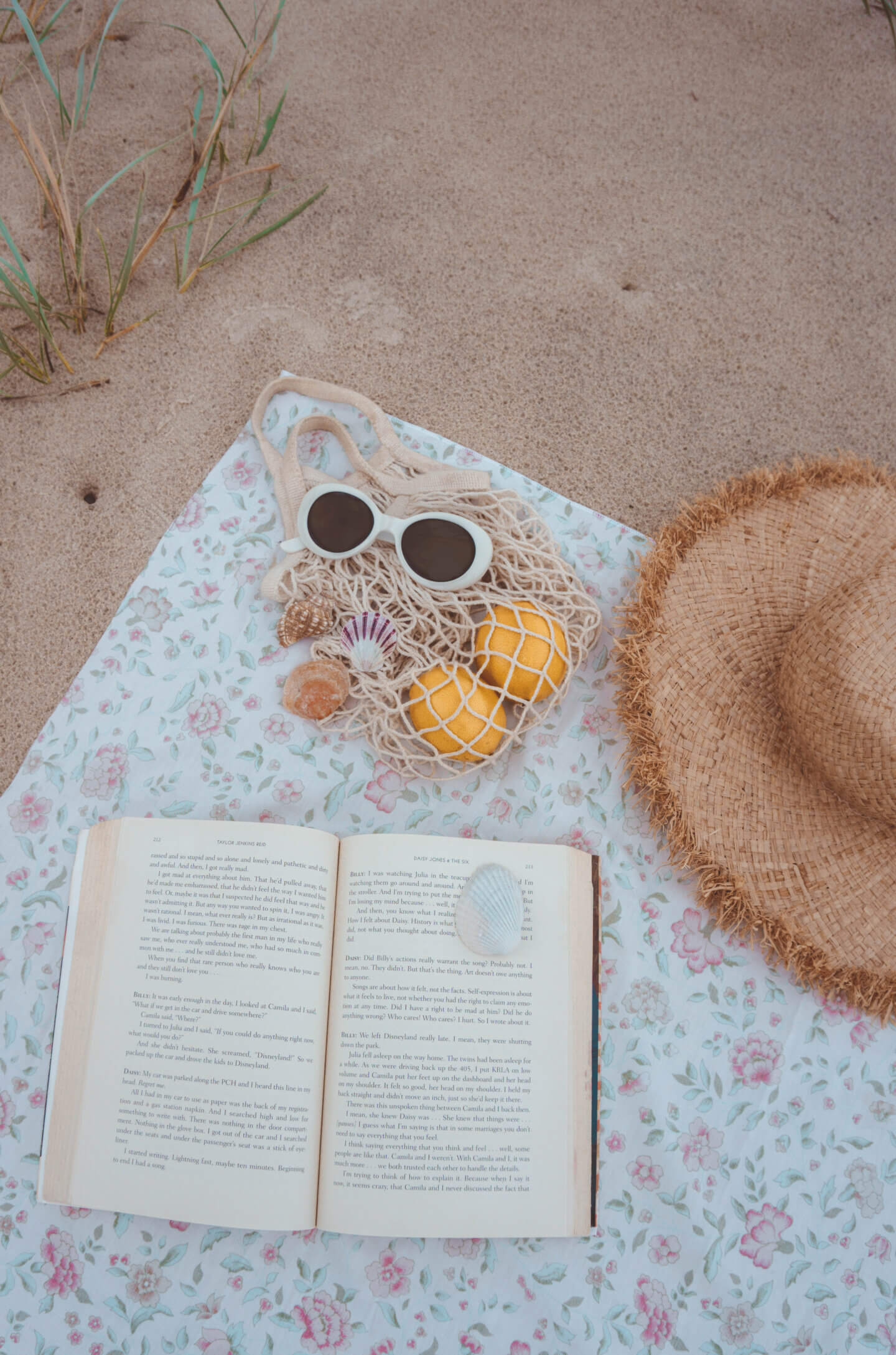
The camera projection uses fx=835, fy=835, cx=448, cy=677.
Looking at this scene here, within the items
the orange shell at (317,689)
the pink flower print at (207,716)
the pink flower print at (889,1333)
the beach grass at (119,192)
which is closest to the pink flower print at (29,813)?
the pink flower print at (207,716)

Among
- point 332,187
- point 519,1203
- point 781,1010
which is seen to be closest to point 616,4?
point 332,187

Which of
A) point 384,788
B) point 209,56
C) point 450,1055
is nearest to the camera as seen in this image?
point 450,1055

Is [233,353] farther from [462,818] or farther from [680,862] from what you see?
[680,862]

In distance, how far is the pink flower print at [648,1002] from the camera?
716 millimetres

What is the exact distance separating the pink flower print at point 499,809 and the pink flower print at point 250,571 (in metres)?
0.31

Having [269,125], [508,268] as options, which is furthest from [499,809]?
[269,125]

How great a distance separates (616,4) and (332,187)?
17.7 inches

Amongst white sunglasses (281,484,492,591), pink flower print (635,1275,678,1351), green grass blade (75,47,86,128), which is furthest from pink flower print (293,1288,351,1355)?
green grass blade (75,47,86,128)

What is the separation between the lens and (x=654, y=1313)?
660mm

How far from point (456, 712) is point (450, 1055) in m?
0.27

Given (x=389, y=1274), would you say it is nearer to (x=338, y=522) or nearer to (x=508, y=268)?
(x=338, y=522)

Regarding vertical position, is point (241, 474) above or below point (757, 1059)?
above

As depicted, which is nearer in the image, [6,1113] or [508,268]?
[6,1113]

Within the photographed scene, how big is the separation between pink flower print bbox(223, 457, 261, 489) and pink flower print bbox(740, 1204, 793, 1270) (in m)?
0.80
